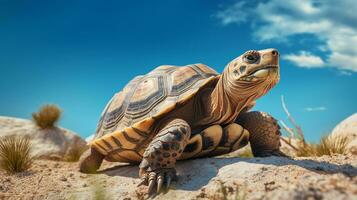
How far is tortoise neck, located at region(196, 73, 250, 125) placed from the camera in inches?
186

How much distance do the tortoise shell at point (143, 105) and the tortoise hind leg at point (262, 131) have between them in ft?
2.97

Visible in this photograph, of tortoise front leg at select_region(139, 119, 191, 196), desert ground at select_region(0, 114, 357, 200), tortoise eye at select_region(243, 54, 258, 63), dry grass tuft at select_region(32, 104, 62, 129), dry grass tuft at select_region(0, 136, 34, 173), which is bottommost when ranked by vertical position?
desert ground at select_region(0, 114, 357, 200)

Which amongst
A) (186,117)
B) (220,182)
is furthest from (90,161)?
(220,182)

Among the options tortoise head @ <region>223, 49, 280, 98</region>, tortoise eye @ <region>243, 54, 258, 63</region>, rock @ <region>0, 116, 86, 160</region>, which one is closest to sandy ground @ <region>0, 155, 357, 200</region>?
tortoise head @ <region>223, 49, 280, 98</region>

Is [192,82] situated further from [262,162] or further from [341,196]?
[341,196]

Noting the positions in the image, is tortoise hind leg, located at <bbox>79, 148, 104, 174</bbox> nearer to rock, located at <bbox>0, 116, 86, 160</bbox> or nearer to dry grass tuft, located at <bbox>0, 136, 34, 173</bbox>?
dry grass tuft, located at <bbox>0, 136, 34, 173</bbox>

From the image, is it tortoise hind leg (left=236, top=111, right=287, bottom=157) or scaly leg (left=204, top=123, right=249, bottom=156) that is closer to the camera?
scaly leg (left=204, top=123, right=249, bottom=156)

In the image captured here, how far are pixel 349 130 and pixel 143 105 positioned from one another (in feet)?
19.7

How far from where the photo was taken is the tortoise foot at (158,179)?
3.99 meters

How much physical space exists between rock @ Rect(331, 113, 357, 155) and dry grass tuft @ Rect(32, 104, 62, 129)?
348 inches

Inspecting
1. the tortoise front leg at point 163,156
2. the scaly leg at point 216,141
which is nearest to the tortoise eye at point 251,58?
the scaly leg at point 216,141

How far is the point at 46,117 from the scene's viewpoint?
12.0 metres

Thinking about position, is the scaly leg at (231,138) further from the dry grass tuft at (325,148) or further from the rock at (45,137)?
the rock at (45,137)

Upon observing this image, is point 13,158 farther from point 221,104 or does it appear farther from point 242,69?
point 242,69
